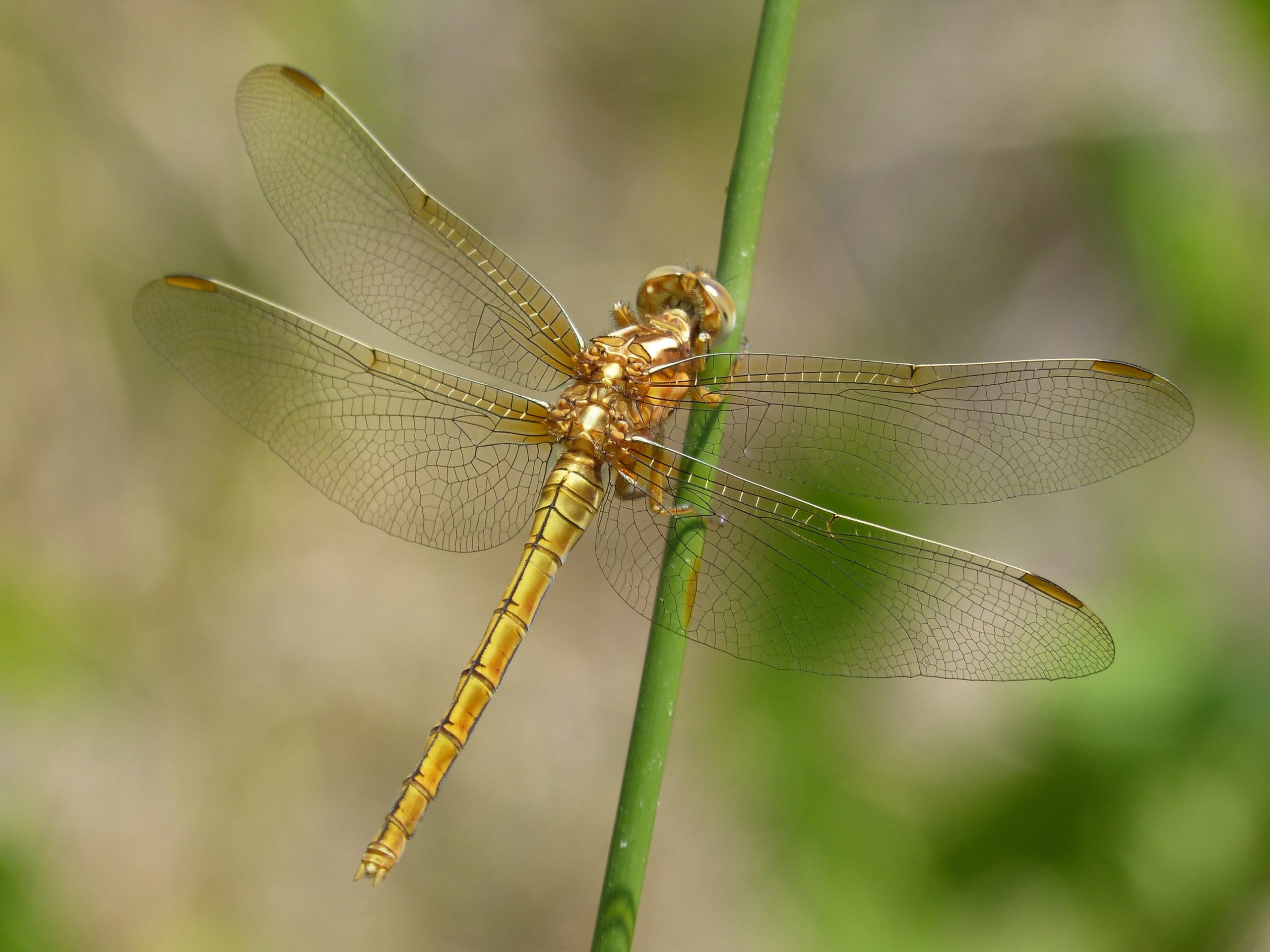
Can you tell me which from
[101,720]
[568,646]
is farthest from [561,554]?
[101,720]

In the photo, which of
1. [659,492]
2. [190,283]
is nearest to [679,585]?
[659,492]

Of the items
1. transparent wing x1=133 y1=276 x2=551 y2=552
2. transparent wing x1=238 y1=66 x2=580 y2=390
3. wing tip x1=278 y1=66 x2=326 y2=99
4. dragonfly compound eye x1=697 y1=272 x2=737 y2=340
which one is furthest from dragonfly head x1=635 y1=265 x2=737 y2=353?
wing tip x1=278 y1=66 x2=326 y2=99

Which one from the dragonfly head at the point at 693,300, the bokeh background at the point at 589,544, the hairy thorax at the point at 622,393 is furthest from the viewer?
the bokeh background at the point at 589,544

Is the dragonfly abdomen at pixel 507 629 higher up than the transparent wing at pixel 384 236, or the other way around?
the transparent wing at pixel 384 236

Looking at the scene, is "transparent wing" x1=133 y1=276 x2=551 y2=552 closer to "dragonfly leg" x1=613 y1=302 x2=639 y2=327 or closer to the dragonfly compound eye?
"dragonfly leg" x1=613 y1=302 x2=639 y2=327

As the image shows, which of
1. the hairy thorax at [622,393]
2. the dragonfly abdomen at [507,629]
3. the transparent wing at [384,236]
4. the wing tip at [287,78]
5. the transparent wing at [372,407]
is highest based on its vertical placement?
the wing tip at [287,78]

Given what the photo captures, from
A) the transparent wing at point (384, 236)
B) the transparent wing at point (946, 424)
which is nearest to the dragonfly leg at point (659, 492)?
the transparent wing at point (946, 424)

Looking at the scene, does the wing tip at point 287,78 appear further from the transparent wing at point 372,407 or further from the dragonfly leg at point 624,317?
the dragonfly leg at point 624,317

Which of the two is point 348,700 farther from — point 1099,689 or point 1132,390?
point 1132,390
